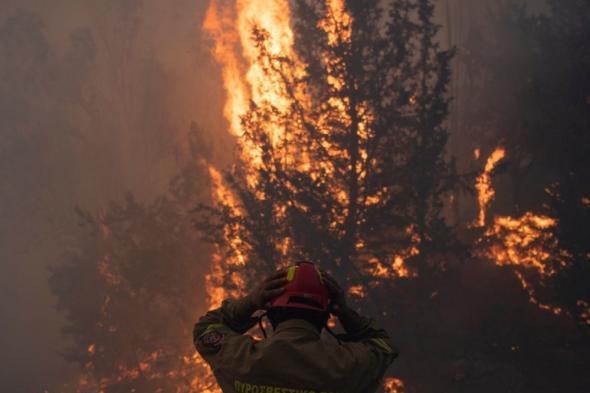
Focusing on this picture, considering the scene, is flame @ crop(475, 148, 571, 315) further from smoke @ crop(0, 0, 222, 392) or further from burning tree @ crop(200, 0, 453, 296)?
smoke @ crop(0, 0, 222, 392)

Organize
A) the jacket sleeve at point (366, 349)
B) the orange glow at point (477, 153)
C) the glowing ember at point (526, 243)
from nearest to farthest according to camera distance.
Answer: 1. the jacket sleeve at point (366, 349)
2. the glowing ember at point (526, 243)
3. the orange glow at point (477, 153)

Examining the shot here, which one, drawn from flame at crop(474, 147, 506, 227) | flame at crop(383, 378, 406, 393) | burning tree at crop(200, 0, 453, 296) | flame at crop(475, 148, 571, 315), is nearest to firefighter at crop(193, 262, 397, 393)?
burning tree at crop(200, 0, 453, 296)

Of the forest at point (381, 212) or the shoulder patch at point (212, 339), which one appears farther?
the forest at point (381, 212)

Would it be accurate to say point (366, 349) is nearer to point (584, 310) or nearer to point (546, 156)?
point (584, 310)

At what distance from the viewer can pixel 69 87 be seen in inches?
2263

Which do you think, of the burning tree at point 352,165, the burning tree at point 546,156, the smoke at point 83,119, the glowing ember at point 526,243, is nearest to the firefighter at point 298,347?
the burning tree at point 352,165

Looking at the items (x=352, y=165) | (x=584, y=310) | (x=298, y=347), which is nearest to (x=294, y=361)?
(x=298, y=347)

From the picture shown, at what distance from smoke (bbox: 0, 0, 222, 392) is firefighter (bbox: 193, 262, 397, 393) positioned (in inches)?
1827

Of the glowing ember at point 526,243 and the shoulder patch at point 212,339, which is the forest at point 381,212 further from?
the shoulder patch at point 212,339

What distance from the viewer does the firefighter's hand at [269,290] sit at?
246 centimetres

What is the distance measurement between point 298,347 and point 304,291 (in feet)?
0.95

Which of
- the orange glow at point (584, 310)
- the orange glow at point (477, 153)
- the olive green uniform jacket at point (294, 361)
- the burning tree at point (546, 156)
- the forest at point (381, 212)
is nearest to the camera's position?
the olive green uniform jacket at point (294, 361)

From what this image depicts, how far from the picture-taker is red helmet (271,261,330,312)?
7.75ft

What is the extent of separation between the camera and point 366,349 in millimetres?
2438
